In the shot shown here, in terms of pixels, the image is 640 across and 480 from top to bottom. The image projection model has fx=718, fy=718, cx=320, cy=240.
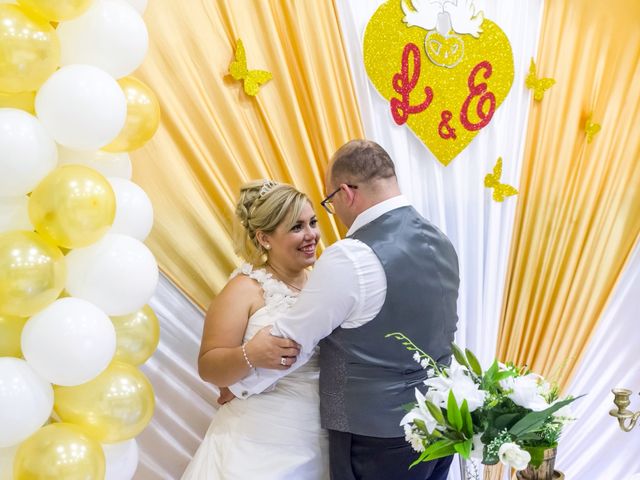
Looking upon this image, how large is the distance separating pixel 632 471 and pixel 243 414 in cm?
218

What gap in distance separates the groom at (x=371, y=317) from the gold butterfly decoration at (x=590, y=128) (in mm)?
1478

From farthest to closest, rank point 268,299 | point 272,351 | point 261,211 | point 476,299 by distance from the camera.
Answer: point 476,299 → point 261,211 → point 268,299 → point 272,351

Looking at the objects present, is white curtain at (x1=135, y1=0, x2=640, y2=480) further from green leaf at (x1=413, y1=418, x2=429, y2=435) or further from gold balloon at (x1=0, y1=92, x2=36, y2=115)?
green leaf at (x1=413, y1=418, x2=429, y2=435)

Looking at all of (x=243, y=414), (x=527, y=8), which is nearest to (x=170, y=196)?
(x=243, y=414)

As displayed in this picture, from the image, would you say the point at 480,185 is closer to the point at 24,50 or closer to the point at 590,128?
the point at 590,128

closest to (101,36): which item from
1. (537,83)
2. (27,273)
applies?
(27,273)

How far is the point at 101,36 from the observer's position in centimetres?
170

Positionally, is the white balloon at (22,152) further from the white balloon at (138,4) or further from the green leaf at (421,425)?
the green leaf at (421,425)

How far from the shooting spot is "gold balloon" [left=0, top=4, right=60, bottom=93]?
1.51 meters

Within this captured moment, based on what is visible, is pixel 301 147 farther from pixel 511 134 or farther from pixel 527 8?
pixel 527 8

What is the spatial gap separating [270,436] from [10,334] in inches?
33.1

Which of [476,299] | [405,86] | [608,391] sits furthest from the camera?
[608,391]

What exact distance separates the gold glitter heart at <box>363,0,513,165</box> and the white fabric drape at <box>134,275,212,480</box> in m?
1.21

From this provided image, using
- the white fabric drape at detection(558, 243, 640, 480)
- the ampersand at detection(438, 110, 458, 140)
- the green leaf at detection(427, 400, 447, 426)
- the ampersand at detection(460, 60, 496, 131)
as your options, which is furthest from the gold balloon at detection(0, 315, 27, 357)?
the white fabric drape at detection(558, 243, 640, 480)
